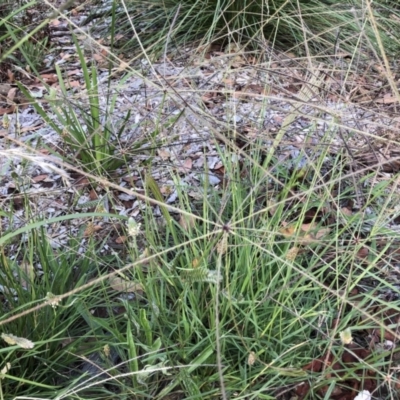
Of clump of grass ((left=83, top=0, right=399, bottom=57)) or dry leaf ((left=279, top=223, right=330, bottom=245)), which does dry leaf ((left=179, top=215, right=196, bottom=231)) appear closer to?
dry leaf ((left=279, top=223, right=330, bottom=245))

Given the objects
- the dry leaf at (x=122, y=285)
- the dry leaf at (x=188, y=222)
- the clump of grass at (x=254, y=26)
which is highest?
the clump of grass at (x=254, y=26)

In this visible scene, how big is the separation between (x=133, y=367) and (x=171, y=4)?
2.85 metres

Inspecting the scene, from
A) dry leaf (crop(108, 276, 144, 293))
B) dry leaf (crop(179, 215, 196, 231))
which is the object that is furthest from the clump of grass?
dry leaf (crop(108, 276, 144, 293))

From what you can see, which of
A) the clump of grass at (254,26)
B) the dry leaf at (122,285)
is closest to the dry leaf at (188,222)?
the dry leaf at (122,285)

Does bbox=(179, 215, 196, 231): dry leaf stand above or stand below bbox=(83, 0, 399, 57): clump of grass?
below

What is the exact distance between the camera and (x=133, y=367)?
1489 mm

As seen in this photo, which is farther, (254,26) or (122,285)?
(254,26)

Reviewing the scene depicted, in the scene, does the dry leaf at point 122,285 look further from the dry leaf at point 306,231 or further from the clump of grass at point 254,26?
the clump of grass at point 254,26

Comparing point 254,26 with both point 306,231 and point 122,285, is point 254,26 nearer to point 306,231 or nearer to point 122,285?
point 306,231

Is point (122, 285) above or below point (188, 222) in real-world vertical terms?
below

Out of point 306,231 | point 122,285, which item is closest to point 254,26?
point 306,231

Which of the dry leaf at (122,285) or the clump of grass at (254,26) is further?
the clump of grass at (254,26)

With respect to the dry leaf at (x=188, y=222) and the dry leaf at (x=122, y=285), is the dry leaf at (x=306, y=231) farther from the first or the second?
the dry leaf at (x=122, y=285)

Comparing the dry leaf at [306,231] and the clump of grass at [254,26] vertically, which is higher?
the clump of grass at [254,26]
